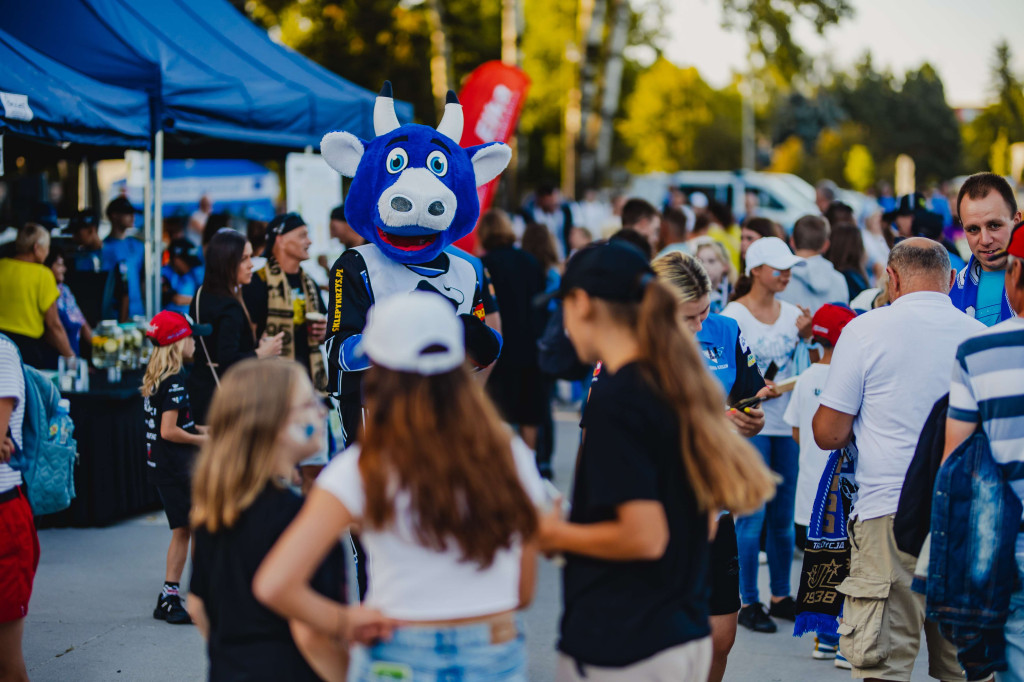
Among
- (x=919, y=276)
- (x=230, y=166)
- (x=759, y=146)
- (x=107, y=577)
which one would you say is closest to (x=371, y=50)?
(x=230, y=166)

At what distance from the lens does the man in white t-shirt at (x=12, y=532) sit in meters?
3.33

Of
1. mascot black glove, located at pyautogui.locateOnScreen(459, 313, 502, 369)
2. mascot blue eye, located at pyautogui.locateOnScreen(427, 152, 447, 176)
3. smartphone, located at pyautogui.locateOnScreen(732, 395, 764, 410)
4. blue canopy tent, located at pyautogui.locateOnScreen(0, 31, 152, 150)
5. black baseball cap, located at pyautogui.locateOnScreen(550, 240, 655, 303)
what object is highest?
blue canopy tent, located at pyautogui.locateOnScreen(0, 31, 152, 150)

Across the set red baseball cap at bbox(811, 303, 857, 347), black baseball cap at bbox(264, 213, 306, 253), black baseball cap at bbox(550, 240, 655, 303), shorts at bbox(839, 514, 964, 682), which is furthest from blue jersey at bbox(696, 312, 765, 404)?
black baseball cap at bbox(264, 213, 306, 253)

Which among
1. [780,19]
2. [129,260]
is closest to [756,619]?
[129,260]

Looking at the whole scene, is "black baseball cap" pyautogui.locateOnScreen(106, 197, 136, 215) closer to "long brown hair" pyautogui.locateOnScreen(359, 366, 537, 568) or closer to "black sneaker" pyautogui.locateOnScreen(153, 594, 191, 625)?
"black sneaker" pyautogui.locateOnScreen(153, 594, 191, 625)

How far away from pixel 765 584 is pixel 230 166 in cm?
1222

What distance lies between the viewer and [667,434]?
2.30 metres

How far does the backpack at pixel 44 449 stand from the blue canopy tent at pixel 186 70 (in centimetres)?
365

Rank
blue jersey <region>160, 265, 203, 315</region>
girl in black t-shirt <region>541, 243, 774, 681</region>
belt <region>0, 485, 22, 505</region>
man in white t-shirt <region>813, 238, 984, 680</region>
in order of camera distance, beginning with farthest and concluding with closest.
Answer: blue jersey <region>160, 265, 203, 315</region>, man in white t-shirt <region>813, 238, 984, 680</region>, belt <region>0, 485, 22, 505</region>, girl in black t-shirt <region>541, 243, 774, 681</region>

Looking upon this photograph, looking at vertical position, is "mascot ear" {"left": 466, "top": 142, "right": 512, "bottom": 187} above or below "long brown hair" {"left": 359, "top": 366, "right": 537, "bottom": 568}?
above

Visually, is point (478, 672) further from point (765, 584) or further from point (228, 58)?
point (228, 58)

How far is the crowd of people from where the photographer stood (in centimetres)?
211

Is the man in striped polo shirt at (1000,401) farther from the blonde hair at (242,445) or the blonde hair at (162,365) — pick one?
the blonde hair at (162,365)

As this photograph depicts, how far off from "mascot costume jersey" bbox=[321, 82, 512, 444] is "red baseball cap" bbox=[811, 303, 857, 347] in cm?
145
